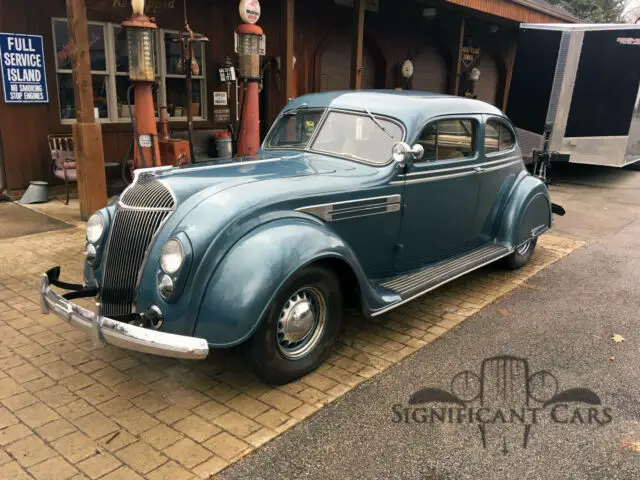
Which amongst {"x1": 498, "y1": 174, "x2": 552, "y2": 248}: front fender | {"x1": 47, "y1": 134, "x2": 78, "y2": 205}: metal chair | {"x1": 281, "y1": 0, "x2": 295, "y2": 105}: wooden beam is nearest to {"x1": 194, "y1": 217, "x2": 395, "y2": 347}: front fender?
{"x1": 498, "y1": 174, "x2": 552, "y2": 248}: front fender

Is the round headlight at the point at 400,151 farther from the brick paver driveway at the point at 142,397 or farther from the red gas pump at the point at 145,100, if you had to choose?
the red gas pump at the point at 145,100

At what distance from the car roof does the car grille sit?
1.87 meters

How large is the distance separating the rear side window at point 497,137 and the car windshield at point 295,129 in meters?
1.67

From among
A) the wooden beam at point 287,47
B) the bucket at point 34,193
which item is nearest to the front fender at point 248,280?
the wooden beam at point 287,47

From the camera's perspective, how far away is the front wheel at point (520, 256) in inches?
223

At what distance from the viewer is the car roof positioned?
168 inches

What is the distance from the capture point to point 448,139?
179 inches

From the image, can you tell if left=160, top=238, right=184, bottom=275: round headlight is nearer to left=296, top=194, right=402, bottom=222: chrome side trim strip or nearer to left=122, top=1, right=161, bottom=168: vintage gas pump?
left=296, top=194, right=402, bottom=222: chrome side trim strip

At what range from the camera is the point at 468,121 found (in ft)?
15.9

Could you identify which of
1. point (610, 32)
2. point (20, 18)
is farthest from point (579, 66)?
point (20, 18)

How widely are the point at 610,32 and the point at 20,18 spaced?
9.92m

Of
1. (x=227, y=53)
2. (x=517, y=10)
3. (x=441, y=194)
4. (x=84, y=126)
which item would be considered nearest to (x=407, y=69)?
(x=517, y=10)

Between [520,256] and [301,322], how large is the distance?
11.1ft

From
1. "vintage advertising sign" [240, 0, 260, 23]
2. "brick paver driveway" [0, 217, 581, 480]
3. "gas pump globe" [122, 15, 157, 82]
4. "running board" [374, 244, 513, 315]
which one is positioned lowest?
"brick paver driveway" [0, 217, 581, 480]
